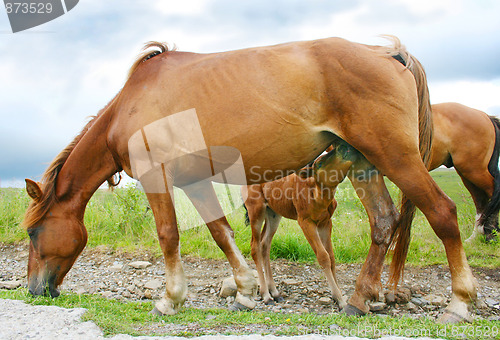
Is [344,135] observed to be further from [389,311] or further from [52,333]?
[52,333]

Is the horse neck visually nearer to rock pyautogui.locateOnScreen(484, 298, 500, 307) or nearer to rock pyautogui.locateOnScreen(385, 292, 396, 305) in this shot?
rock pyautogui.locateOnScreen(385, 292, 396, 305)

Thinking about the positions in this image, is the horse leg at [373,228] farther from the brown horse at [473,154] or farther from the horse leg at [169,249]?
the brown horse at [473,154]

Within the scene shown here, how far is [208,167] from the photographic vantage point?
13.0 ft

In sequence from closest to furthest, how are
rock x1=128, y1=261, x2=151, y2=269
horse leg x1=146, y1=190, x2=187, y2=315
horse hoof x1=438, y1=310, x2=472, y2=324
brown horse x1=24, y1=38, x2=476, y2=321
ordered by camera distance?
horse hoof x1=438, y1=310, x2=472, y2=324 → brown horse x1=24, y1=38, x2=476, y2=321 → horse leg x1=146, y1=190, x2=187, y2=315 → rock x1=128, y1=261, x2=151, y2=269

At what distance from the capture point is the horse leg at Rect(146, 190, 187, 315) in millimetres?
3988

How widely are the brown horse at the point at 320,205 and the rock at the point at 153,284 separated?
1.51 meters

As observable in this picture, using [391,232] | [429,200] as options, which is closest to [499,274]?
[391,232]

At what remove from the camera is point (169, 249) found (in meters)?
4.02

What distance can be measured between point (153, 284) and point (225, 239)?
6.98ft

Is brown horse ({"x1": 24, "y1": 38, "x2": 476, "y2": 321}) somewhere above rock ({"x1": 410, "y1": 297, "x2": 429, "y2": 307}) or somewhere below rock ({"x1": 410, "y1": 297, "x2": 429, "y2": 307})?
above

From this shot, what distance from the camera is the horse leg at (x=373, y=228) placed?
4.15 m

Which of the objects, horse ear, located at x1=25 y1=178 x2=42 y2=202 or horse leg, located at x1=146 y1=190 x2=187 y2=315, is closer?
horse leg, located at x1=146 y1=190 x2=187 y2=315

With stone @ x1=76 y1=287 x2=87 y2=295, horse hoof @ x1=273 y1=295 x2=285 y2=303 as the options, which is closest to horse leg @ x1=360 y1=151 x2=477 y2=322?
horse hoof @ x1=273 y1=295 x2=285 y2=303

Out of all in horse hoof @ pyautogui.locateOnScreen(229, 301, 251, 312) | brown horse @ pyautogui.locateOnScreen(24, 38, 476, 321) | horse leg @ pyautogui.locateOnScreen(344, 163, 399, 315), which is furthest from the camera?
horse hoof @ pyautogui.locateOnScreen(229, 301, 251, 312)
